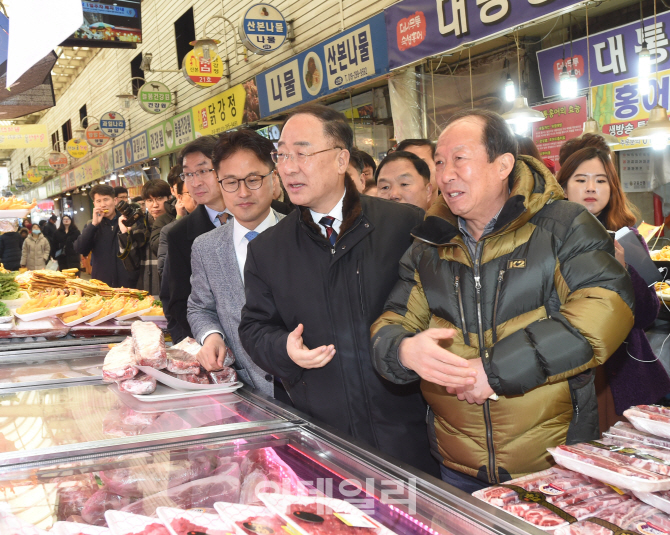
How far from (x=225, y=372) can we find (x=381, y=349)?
27.3 inches

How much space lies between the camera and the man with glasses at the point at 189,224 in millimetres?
2859

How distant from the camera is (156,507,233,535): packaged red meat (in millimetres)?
1102

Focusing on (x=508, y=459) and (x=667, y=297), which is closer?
(x=508, y=459)

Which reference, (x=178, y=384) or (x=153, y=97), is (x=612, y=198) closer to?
(x=178, y=384)

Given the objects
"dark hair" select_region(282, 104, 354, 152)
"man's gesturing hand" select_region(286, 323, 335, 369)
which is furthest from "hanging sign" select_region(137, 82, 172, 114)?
"man's gesturing hand" select_region(286, 323, 335, 369)

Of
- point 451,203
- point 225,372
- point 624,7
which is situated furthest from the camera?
point 624,7

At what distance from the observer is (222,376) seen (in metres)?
2.09

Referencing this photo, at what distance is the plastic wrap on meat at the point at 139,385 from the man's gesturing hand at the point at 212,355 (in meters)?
0.18

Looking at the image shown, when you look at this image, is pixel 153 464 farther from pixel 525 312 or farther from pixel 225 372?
pixel 525 312

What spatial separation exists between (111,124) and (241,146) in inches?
512

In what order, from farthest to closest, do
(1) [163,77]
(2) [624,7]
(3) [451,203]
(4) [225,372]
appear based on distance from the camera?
1. (1) [163,77]
2. (2) [624,7]
3. (4) [225,372]
4. (3) [451,203]

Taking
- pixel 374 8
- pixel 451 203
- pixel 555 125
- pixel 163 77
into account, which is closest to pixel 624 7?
pixel 555 125

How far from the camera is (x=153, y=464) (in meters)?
1.41

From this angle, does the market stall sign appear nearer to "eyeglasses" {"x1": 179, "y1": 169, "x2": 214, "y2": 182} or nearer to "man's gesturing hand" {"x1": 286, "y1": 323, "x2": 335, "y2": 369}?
"eyeglasses" {"x1": 179, "y1": 169, "x2": 214, "y2": 182}
